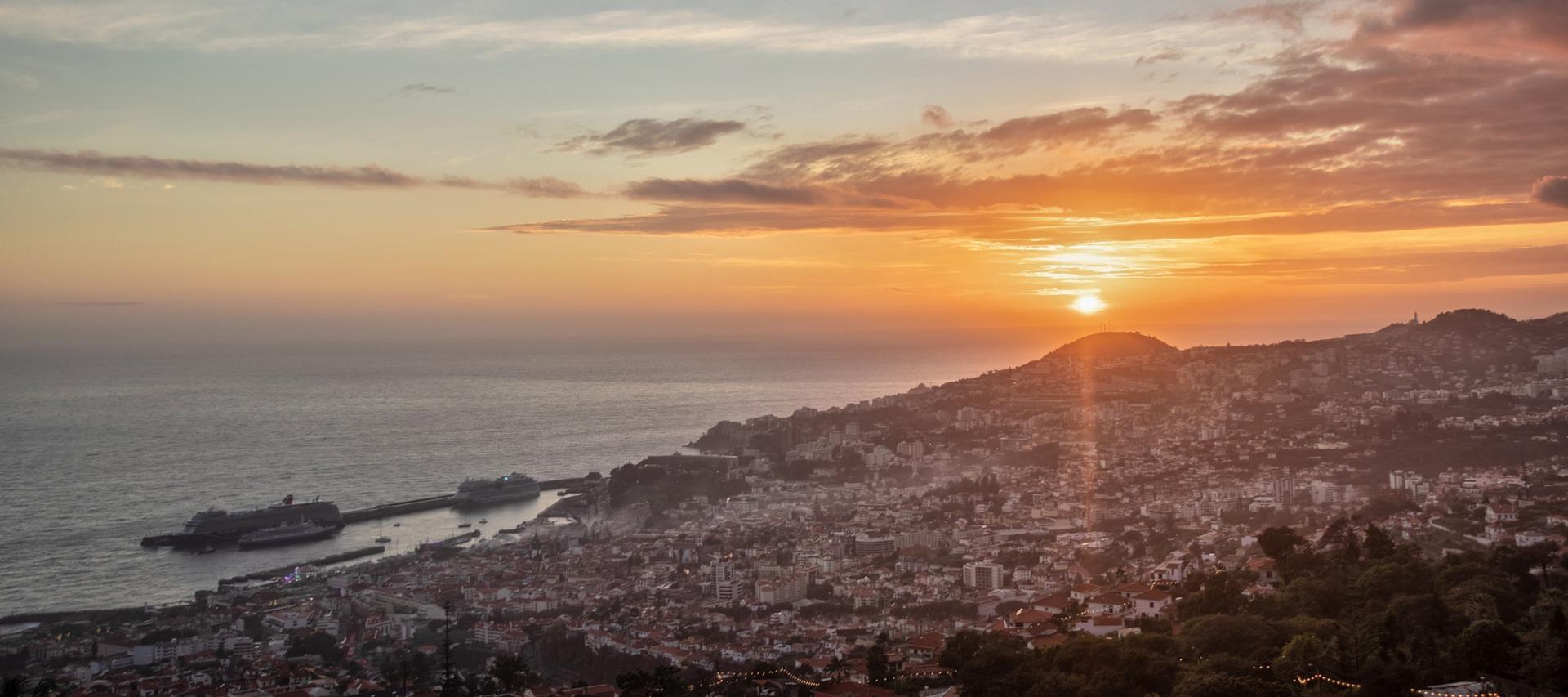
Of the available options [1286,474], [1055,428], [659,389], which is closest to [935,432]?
[1055,428]

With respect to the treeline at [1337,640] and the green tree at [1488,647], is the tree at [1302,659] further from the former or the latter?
the green tree at [1488,647]

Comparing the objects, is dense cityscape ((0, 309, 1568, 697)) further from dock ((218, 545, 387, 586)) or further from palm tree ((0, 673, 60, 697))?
dock ((218, 545, 387, 586))

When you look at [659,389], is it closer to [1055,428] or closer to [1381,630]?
[1055,428]

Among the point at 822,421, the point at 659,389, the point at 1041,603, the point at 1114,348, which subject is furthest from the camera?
the point at 659,389

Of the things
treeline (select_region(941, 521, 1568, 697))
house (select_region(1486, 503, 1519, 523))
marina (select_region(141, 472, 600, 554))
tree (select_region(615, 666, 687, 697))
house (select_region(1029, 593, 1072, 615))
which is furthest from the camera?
marina (select_region(141, 472, 600, 554))

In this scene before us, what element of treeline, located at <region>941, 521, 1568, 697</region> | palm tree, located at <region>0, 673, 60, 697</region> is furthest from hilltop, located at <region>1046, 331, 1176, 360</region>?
palm tree, located at <region>0, 673, 60, 697</region>

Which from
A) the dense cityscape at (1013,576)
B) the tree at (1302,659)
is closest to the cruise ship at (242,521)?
the dense cityscape at (1013,576)
